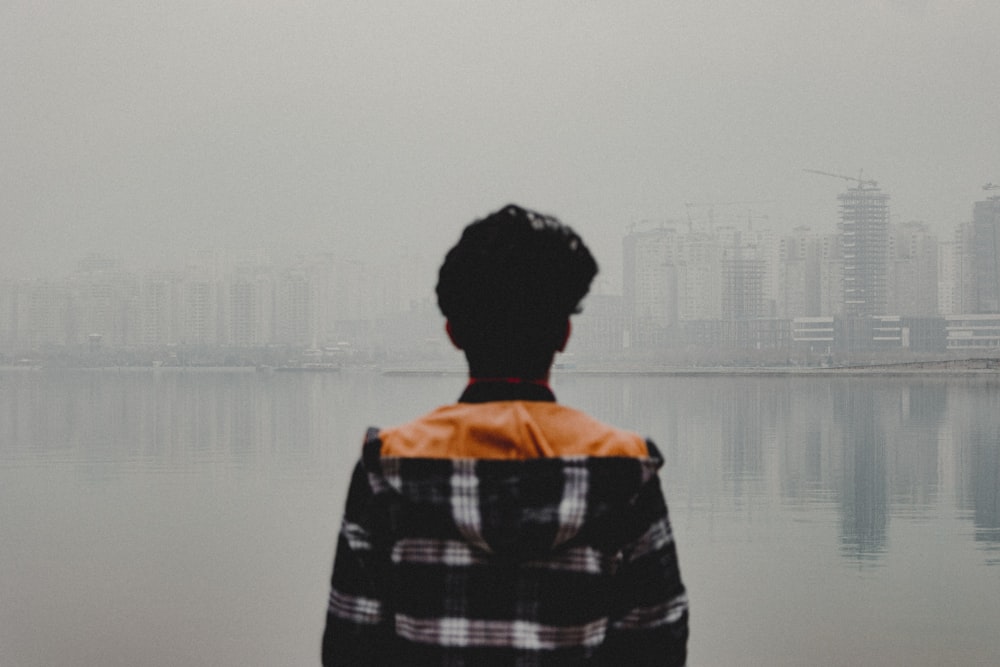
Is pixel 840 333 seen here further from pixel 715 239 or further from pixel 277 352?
pixel 277 352

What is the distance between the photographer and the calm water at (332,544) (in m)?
5.00

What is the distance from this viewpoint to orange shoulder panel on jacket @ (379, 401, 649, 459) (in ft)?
2.80

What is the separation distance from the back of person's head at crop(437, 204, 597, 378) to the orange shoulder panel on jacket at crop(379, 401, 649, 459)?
52mm

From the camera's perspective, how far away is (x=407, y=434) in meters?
0.87

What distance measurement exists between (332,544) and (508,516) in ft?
22.5

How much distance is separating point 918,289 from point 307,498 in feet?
340

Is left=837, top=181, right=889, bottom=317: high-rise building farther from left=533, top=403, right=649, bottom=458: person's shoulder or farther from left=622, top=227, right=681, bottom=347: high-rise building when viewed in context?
left=533, top=403, right=649, bottom=458: person's shoulder

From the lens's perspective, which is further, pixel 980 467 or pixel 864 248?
pixel 864 248

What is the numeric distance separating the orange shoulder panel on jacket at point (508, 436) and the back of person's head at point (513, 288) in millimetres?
52

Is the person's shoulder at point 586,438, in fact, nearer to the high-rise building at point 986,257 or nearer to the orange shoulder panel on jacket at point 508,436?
the orange shoulder panel on jacket at point 508,436

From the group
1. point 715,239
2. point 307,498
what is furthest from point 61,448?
point 715,239

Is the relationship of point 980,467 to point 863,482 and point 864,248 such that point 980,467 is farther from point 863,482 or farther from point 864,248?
point 864,248

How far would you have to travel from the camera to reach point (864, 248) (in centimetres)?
9819

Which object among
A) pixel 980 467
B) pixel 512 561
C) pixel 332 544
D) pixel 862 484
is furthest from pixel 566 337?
pixel 980 467
